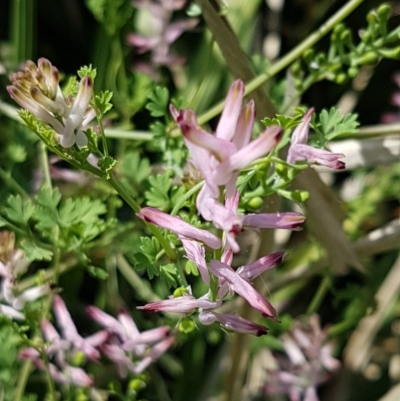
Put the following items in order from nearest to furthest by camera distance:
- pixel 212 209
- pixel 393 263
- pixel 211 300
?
pixel 212 209, pixel 211 300, pixel 393 263

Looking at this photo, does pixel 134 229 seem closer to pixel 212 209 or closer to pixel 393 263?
pixel 212 209

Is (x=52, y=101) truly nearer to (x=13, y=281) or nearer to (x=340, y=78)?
(x=13, y=281)

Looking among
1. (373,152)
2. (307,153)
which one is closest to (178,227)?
(307,153)

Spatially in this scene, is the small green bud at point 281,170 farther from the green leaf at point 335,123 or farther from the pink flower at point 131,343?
the pink flower at point 131,343

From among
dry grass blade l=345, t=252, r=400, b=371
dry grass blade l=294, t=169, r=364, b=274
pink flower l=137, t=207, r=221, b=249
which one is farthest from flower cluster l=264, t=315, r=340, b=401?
pink flower l=137, t=207, r=221, b=249

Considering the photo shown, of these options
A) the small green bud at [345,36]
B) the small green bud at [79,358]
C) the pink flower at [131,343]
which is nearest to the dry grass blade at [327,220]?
the small green bud at [345,36]

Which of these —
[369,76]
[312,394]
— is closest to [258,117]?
[312,394]
